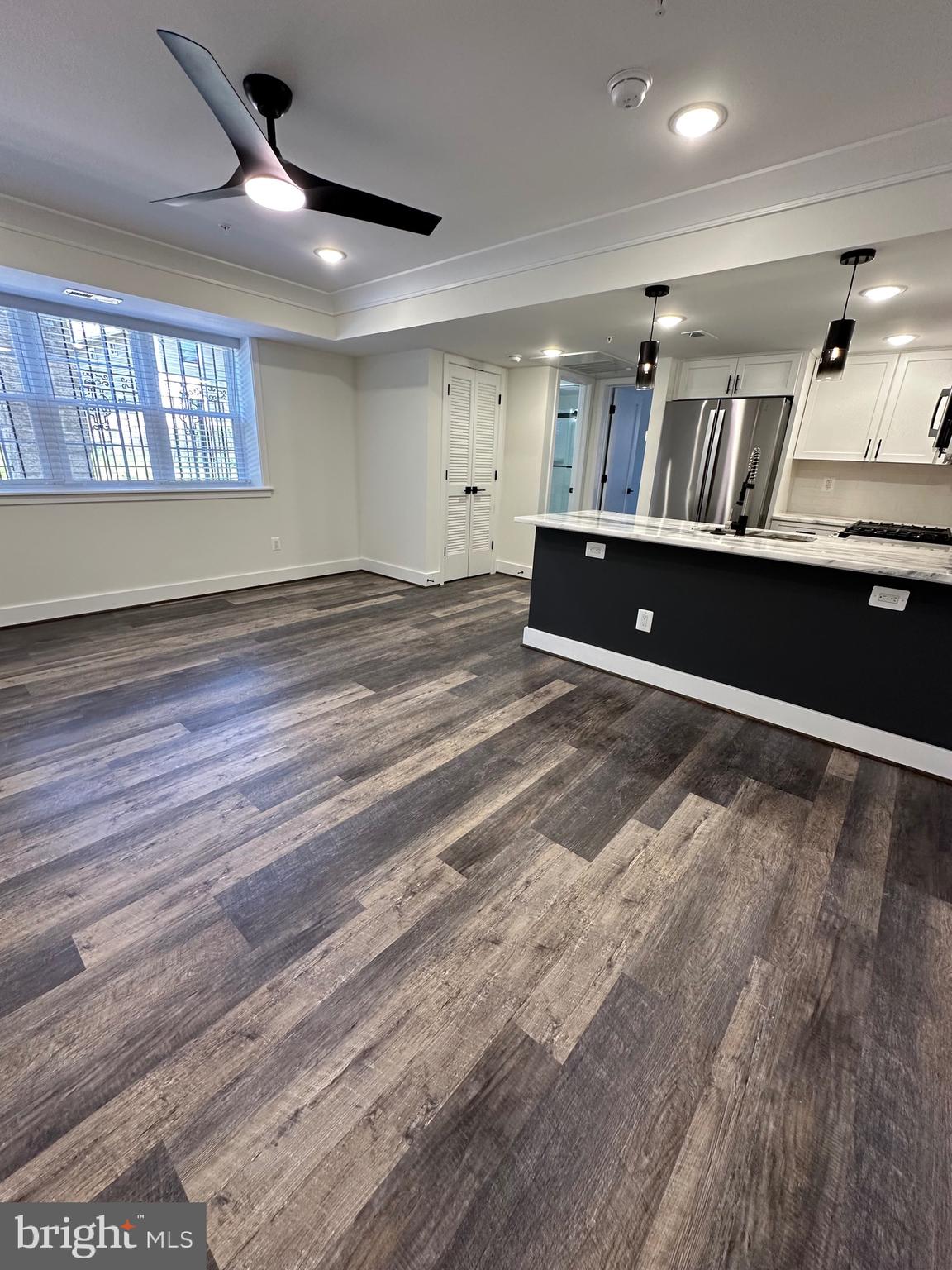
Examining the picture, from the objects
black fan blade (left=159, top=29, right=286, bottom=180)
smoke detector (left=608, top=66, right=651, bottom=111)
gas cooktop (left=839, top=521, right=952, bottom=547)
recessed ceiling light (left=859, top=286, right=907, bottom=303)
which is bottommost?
gas cooktop (left=839, top=521, right=952, bottom=547)

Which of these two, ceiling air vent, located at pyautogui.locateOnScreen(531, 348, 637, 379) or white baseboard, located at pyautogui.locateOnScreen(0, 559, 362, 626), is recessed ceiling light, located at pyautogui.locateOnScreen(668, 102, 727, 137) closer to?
ceiling air vent, located at pyautogui.locateOnScreen(531, 348, 637, 379)

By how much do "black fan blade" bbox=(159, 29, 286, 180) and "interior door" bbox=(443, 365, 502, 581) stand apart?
124 inches

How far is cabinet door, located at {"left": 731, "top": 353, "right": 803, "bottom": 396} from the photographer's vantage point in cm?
411

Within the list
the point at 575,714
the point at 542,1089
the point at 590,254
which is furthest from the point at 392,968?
the point at 590,254

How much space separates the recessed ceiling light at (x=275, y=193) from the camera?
76.8 inches

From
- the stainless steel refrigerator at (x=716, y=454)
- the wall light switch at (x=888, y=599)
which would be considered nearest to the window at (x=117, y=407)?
the stainless steel refrigerator at (x=716, y=454)

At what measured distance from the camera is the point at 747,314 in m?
3.26

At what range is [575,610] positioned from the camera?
11.7 ft

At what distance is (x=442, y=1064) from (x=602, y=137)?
3.32 m

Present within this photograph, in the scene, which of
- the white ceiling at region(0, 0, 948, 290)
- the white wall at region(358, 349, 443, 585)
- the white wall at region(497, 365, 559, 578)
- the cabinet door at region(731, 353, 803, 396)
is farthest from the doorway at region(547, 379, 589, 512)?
the white ceiling at region(0, 0, 948, 290)

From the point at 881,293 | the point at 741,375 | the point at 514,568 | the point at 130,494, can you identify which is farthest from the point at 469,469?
the point at 881,293

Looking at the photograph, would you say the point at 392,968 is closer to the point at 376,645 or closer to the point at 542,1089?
the point at 542,1089

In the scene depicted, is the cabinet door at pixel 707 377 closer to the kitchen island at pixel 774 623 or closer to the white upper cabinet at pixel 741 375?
the white upper cabinet at pixel 741 375

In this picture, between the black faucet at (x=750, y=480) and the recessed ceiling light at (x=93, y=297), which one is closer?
the recessed ceiling light at (x=93, y=297)
